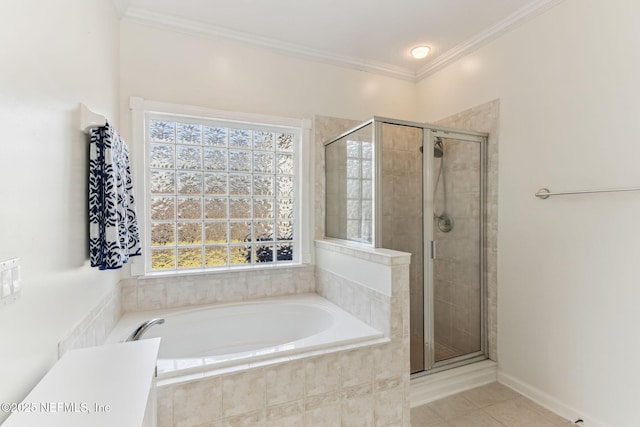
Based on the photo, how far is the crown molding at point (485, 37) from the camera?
2043 millimetres

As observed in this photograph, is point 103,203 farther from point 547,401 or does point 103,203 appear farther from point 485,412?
point 547,401

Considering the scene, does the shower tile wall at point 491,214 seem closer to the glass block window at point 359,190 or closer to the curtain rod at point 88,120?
the glass block window at point 359,190

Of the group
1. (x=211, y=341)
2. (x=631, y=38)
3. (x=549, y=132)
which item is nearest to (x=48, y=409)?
(x=211, y=341)

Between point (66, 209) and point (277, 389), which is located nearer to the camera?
point (66, 209)

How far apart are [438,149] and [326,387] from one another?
1885 mm

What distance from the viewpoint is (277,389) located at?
5.07ft

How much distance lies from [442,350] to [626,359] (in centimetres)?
104

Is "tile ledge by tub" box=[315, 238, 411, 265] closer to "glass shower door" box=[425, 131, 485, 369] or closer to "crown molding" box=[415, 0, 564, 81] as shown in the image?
"glass shower door" box=[425, 131, 485, 369]

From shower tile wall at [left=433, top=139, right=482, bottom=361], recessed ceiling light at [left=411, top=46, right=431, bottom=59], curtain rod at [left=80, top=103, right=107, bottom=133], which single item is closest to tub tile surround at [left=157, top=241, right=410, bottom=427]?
shower tile wall at [left=433, top=139, right=482, bottom=361]

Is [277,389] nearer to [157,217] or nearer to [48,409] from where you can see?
[48,409]

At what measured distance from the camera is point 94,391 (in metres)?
0.82

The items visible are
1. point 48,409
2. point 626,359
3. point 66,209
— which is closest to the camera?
point 48,409

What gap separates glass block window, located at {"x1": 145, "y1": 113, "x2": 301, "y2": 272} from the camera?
2.35m

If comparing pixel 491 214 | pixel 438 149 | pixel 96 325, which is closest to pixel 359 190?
pixel 438 149
